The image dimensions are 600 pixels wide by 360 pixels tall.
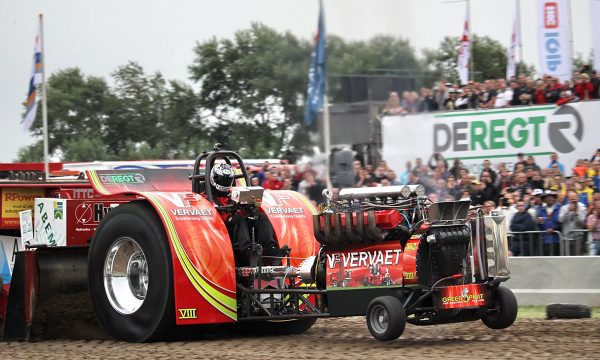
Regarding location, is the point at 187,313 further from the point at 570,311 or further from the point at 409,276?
the point at 570,311

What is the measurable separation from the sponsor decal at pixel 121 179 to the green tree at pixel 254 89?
718 inches

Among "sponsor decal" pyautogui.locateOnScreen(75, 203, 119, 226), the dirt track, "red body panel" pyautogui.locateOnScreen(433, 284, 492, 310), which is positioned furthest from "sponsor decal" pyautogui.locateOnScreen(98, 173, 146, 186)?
"red body panel" pyautogui.locateOnScreen(433, 284, 492, 310)

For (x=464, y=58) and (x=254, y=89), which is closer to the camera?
(x=464, y=58)

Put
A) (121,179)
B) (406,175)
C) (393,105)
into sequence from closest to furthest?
(121,179), (406,175), (393,105)

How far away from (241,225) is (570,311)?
3.82m

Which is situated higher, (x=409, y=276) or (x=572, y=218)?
(x=572, y=218)

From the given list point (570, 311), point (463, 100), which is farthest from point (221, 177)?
point (463, 100)

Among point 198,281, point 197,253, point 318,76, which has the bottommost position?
point 198,281

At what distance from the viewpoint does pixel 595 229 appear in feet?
35.3

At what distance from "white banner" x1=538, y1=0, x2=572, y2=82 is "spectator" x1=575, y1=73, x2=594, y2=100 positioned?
146 inches

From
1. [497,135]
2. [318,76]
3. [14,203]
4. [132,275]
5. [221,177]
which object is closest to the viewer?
[132,275]

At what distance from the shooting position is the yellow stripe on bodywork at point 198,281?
304 inches

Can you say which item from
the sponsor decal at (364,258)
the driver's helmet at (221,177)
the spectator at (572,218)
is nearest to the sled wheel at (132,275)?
the driver's helmet at (221,177)

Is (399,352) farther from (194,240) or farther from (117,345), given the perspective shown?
(117,345)
